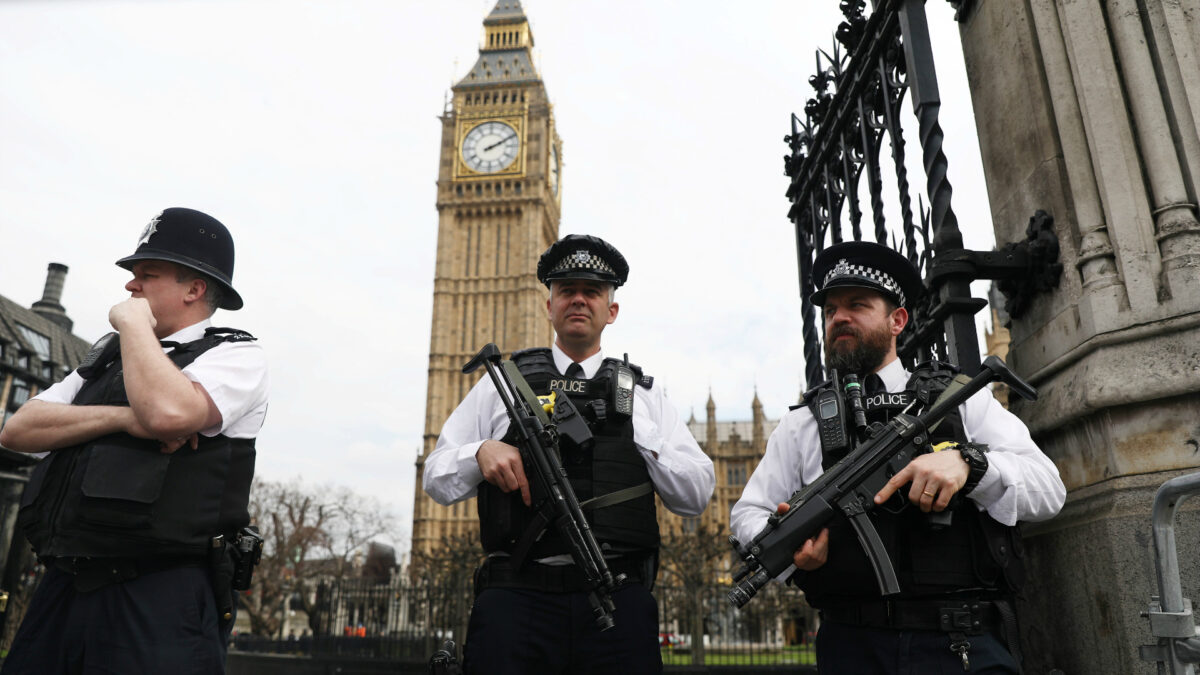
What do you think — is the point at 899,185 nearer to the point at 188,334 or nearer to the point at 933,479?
the point at 933,479

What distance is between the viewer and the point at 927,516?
2021 millimetres

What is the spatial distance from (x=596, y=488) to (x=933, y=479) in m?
1.05

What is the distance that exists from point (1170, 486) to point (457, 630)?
11829 mm

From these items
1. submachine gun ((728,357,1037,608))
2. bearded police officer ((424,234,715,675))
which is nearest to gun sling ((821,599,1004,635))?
submachine gun ((728,357,1037,608))

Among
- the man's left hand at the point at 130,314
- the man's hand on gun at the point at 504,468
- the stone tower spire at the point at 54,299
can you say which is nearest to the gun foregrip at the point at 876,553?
the man's hand on gun at the point at 504,468

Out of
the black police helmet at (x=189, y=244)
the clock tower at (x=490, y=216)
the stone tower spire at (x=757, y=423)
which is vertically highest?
the clock tower at (x=490, y=216)

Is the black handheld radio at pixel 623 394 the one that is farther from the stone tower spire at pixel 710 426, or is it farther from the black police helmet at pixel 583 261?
the stone tower spire at pixel 710 426

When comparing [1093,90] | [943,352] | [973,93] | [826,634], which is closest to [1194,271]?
[1093,90]

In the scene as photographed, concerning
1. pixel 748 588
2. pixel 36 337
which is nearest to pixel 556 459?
pixel 748 588

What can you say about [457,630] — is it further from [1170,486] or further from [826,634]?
[1170,486]

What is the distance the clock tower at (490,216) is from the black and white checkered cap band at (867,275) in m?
45.7

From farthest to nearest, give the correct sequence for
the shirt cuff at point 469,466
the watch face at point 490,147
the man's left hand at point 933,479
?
the watch face at point 490,147 < the shirt cuff at point 469,466 < the man's left hand at point 933,479

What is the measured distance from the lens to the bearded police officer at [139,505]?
2.01 m

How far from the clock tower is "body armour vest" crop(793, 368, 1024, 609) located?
46090mm
